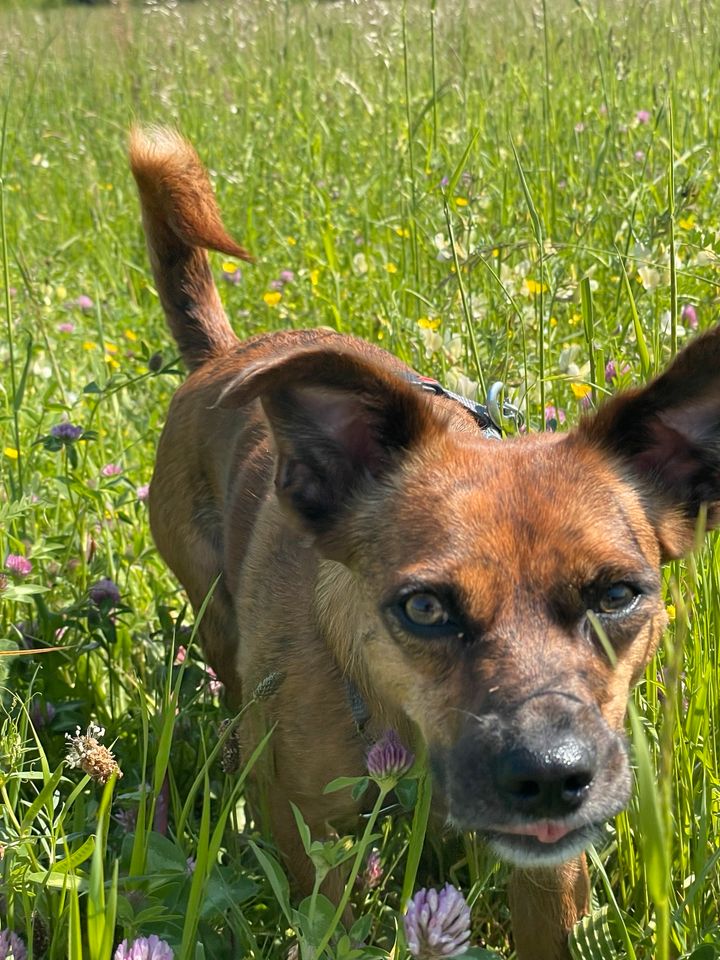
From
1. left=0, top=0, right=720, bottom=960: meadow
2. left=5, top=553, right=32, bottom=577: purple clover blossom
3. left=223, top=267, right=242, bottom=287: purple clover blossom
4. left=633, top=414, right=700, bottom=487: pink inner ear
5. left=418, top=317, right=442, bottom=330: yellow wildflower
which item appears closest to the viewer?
left=0, top=0, right=720, bottom=960: meadow

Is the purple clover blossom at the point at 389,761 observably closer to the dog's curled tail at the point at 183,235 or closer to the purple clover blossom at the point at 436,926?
the purple clover blossom at the point at 436,926

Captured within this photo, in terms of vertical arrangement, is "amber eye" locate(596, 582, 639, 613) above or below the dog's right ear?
below

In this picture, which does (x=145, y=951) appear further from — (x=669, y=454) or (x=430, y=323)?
(x=430, y=323)

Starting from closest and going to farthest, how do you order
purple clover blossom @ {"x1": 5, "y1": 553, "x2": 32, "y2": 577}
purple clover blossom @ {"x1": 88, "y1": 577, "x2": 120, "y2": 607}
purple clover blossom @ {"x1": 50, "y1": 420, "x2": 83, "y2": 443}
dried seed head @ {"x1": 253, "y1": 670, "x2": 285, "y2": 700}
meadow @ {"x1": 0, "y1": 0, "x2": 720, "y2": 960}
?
1. meadow @ {"x1": 0, "y1": 0, "x2": 720, "y2": 960}
2. dried seed head @ {"x1": 253, "y1": 670, "x2": 285, "y2": 700}
3. purple clover blossom @ {"x1": 5, "y1": 553, "x2": 32, "y2": 577}
4. purple clover blossom @ {"x1": 88, "y1": 577, "x2": 120, "y2": 607}
5. purple clover blossom @ {"x1": 50, "y1": 420, "x2": 83, "y2": 443}

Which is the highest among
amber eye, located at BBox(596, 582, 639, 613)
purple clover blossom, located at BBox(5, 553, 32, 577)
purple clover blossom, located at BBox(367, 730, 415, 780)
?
purple clover blossom, located at BBox(367, 730, 415, 780)

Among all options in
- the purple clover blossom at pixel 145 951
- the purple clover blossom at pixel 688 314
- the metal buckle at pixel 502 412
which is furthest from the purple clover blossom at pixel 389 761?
the purple clover blossom at pixel 688 314

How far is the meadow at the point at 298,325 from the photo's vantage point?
1.77 meters

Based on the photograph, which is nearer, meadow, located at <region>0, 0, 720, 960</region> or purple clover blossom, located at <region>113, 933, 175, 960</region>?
purple clover blossom, located at <region>113, 933, 175, 960</region>

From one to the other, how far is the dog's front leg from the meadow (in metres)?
0.09

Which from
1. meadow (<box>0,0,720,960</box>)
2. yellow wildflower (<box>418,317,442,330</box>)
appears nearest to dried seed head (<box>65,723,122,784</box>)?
meadow (<box>0,0,720,960</box>)

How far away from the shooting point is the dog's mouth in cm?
168

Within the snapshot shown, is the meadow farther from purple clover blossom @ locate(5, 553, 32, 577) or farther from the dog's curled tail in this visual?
the dog's curled tail

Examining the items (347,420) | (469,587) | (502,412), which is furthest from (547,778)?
(502,412)

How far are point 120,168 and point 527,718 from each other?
5.32 m
